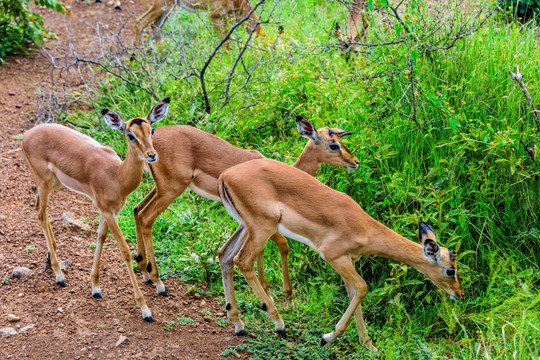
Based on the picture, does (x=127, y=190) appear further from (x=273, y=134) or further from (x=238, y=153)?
(x=273, y=134)

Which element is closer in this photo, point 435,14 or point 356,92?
point 356,92

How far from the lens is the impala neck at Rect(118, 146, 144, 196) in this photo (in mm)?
4836

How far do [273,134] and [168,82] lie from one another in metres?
1.72

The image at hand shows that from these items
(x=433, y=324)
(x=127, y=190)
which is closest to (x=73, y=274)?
(x=127, y=190)

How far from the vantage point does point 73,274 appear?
534 cm

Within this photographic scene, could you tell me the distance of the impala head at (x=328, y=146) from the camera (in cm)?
538

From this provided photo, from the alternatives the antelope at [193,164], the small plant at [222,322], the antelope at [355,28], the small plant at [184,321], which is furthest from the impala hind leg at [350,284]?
the antelope at [355,28]

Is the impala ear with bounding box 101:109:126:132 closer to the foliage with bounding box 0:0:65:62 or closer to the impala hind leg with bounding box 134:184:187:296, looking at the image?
the impala hind leg with bounding box 134:184:187:296

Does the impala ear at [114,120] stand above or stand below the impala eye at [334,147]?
above

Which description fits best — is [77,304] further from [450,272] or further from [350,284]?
[450,272]

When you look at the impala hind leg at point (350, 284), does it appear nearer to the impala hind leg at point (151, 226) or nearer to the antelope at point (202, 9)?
the impala hind leg at point (151, 226)

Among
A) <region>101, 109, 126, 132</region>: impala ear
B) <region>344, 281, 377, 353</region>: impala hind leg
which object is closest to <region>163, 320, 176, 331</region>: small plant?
<region>344, 281, 377, 353</region>: impala hind leg

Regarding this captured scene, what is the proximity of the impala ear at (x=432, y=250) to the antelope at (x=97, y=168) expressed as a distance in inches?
77.0

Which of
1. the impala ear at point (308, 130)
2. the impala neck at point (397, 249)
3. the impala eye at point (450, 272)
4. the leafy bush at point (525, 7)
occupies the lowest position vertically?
the impala eye at point (450, 272)
